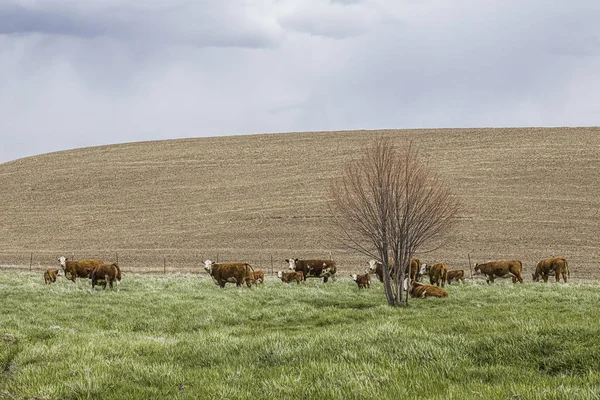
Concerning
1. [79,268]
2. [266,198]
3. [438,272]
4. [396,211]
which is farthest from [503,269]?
[266,198]

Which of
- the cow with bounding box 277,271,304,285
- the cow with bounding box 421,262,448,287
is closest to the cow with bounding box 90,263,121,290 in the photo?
the cow with bounding box 277,271,304,285

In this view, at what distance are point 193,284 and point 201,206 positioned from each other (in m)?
35.7

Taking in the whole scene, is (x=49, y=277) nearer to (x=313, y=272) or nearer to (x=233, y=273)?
(x=233, y=273)

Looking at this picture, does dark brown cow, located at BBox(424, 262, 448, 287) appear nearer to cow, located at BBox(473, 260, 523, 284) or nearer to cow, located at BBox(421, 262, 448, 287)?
cow, located at BBox(421, 262, 448, 287)

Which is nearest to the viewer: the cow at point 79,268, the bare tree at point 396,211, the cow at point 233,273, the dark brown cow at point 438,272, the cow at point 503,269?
the bare tree at point 396,211

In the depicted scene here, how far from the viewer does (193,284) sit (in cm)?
2539

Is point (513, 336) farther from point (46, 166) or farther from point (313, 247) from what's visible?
point (46, 166)

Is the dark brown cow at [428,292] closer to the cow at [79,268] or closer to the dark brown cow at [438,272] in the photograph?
the dark brown cow at [438,272]

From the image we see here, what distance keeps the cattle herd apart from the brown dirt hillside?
30.1ft

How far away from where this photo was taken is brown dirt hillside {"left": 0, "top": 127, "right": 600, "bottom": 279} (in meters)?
45.6

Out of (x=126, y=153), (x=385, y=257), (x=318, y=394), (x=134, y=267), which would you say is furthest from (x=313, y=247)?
(x=126, y=153)

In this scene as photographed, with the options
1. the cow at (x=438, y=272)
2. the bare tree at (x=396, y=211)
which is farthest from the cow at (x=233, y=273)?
the cow at (x=438, y=272)

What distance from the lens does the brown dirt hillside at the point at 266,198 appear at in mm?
45625

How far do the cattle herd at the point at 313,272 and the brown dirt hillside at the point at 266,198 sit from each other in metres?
9.16
